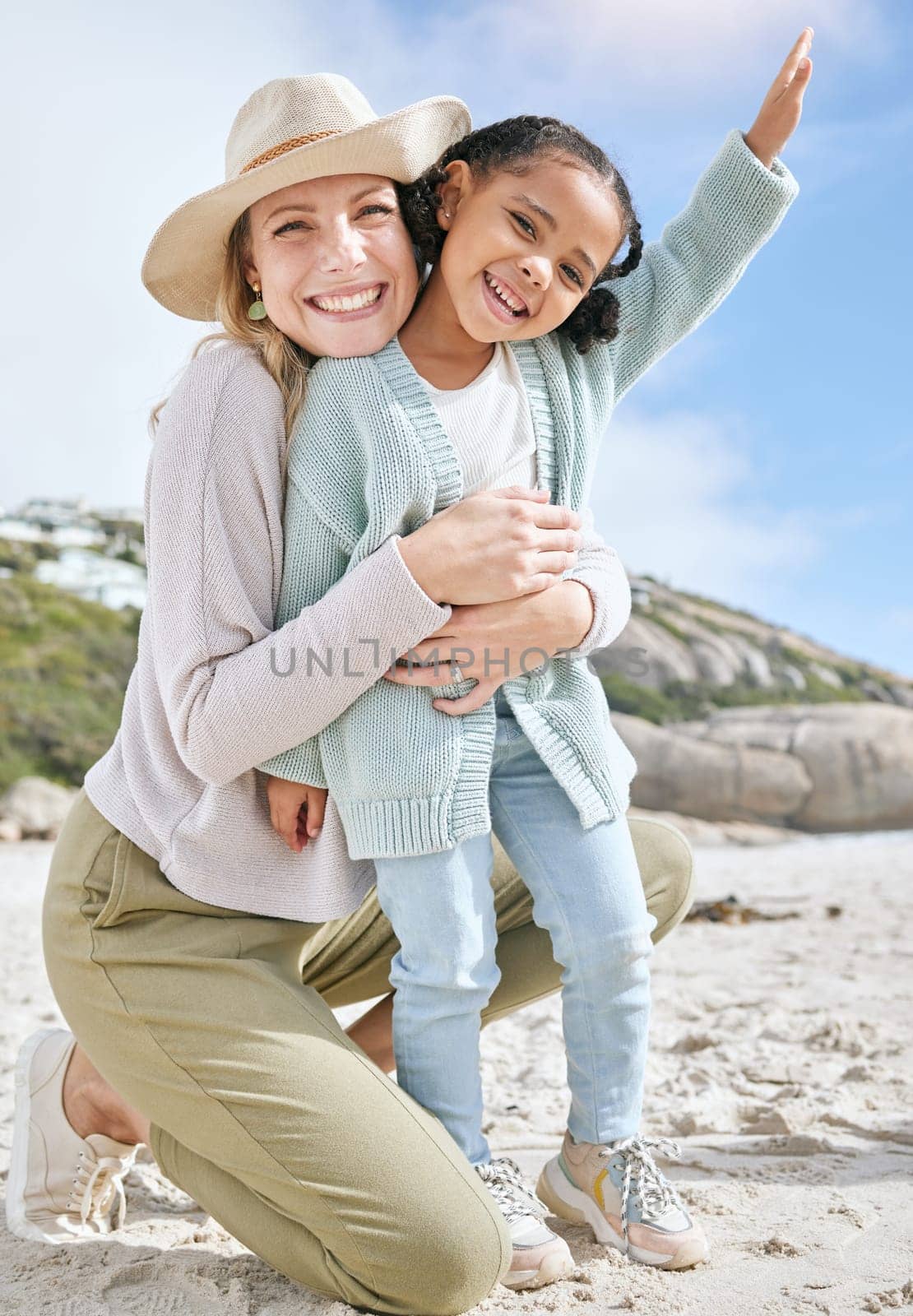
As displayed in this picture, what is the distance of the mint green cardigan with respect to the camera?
6.95 feet

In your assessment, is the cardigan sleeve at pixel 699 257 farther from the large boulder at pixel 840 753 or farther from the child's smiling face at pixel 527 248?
the large boulder at pixel 840 753

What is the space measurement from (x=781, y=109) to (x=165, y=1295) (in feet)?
8.65

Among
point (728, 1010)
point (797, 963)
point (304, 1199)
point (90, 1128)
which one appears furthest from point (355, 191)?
point (797, 963)

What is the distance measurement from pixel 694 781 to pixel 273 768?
14.1m

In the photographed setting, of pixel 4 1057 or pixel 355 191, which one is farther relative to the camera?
pixel 4 1057

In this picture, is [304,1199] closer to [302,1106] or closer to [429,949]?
[302,1106]

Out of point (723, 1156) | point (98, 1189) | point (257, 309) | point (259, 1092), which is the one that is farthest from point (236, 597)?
point (723, 1156)

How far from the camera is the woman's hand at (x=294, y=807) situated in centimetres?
226

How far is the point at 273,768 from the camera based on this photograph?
222 cm

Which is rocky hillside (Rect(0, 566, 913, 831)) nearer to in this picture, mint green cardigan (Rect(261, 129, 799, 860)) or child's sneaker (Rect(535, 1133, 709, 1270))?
mint green cardigan (Rect(261, 129, 799, 860))

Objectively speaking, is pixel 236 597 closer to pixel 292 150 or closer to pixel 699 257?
pixel 292 150

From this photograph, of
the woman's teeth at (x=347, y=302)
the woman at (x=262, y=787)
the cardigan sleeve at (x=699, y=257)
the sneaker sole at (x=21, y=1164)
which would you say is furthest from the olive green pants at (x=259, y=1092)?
the cardigan sleeve at (x=699, y=257)

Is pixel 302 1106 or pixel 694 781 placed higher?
pixel 302 1106

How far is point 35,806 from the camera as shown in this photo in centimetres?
1351
